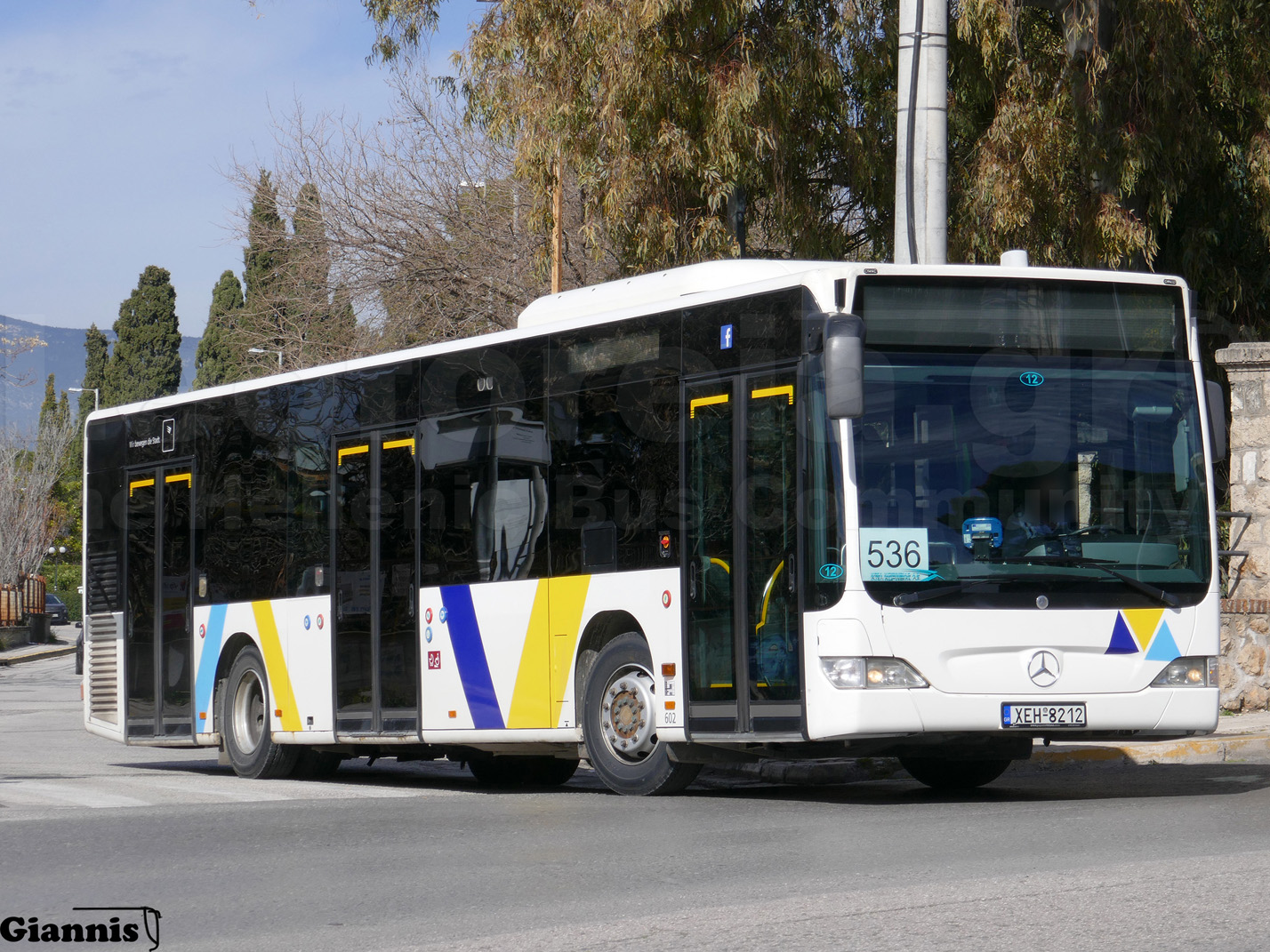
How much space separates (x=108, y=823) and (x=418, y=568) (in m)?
3.54

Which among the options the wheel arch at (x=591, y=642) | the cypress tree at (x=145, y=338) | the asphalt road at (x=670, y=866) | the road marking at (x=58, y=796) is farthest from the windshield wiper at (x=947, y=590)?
the cypress tree at (x=145, y=338)

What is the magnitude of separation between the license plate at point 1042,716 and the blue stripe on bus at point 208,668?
299 inches

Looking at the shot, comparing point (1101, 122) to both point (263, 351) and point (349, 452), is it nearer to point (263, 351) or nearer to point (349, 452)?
point (349, 452)

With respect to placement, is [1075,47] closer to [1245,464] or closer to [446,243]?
[1245,464]

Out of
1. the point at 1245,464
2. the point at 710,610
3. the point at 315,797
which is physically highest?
the point at 1245,464

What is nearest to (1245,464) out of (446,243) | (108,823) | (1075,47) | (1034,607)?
(1075,47)

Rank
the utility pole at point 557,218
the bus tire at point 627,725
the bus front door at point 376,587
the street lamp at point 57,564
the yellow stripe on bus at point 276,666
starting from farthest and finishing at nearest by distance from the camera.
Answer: the street lamp at point 57,564 < the utility pole at point 557,218 < the yellow stripe on bus at point 276,666 < the bus front door at point 376,587 < the bus tire at point 627,725

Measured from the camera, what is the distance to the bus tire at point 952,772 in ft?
41.7

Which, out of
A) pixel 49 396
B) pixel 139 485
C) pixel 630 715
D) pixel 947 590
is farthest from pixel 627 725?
pixel 49 396

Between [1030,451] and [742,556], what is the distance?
1777 millimetres

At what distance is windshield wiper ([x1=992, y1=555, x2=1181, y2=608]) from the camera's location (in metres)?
10.7

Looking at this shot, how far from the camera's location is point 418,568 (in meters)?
13.7

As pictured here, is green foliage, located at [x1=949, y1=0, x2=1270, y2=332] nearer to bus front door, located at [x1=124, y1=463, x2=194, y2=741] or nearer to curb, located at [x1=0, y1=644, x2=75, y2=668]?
bus front door, located at [x1=124, y1=463, x2=194, y2=741]

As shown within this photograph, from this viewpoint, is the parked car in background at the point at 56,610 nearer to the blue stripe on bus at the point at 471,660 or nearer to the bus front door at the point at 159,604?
the bus front door at the point at 159,604
